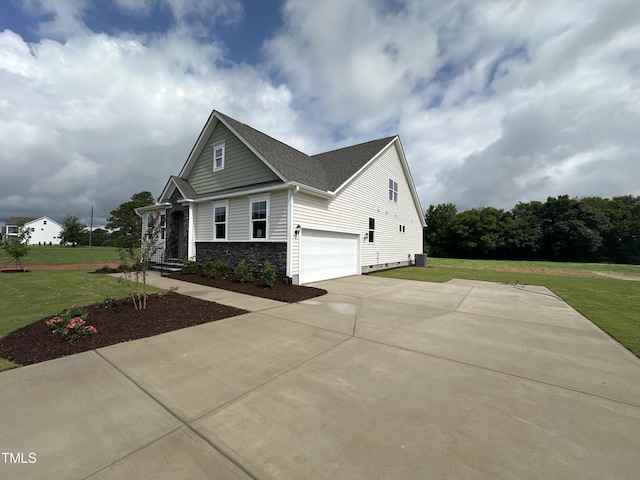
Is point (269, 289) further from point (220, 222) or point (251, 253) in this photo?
point (220, 222)

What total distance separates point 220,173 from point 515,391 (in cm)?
1321

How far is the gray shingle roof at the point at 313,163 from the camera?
11.0 metres

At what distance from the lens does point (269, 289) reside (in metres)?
8.98

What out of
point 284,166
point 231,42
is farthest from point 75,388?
point 231,42

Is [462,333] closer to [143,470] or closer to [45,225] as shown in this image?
[143,470]

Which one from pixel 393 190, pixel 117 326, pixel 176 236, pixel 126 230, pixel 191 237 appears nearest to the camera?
pixel 117 326

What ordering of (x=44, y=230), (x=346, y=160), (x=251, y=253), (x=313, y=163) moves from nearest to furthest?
(x=251, y=253), (x=313, y=163), (x=346, y=160), (x=44, y=230)

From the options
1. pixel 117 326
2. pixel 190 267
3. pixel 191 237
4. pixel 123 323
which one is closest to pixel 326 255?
pixel 190 267

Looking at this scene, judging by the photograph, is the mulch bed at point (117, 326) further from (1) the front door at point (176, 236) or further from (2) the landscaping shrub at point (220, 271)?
(1) the front door at point (176, 236)

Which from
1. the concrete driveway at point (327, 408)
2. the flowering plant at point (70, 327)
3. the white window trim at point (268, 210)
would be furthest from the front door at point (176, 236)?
the concrete driveway at point (327, 408)

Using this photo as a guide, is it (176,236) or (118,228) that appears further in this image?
(176,236)

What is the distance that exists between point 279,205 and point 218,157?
5.31 meters

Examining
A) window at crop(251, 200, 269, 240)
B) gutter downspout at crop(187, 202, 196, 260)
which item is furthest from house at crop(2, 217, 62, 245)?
window at crop(251, 200, 269, 240)

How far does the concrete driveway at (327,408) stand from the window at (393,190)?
13473 mm
